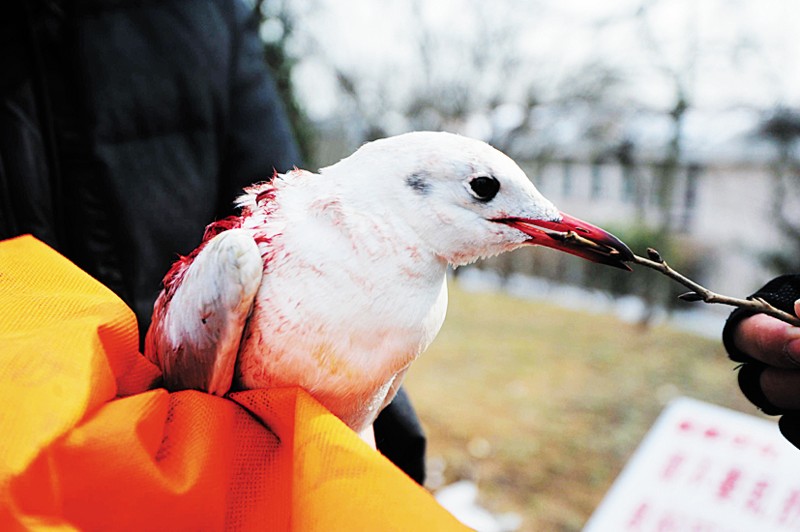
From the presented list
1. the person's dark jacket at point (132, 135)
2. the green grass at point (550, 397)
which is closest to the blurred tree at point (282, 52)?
the green grass at point (550, 397)

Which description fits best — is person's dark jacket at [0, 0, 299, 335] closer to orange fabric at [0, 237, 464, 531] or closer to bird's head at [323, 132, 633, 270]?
orange fabric at [0, 237, 464, 531]

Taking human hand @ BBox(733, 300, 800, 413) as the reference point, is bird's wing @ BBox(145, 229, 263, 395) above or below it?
above

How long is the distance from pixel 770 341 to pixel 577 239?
23cm

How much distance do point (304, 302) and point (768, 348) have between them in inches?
17.5

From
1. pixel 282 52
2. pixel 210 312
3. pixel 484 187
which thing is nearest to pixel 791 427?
pixel 484 187

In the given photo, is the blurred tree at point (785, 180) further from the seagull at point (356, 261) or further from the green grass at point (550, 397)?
the seagull at point (356, 261)

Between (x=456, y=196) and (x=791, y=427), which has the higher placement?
(x=456, y=196)

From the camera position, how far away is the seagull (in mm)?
487

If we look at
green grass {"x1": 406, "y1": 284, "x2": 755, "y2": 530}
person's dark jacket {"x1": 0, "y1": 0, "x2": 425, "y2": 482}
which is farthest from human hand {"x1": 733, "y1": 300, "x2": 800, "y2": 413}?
green grass {"x1": 406, "y1": 284, "x2": 755, "y2": 530}

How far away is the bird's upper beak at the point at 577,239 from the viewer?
1.63ft

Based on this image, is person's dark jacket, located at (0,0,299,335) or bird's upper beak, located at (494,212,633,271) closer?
bird's upper beak, located at (494,212,633,271)

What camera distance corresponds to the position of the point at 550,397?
9.67ft

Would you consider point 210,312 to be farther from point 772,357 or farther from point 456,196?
point 772,357

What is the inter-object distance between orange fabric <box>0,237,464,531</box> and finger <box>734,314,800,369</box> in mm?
351
